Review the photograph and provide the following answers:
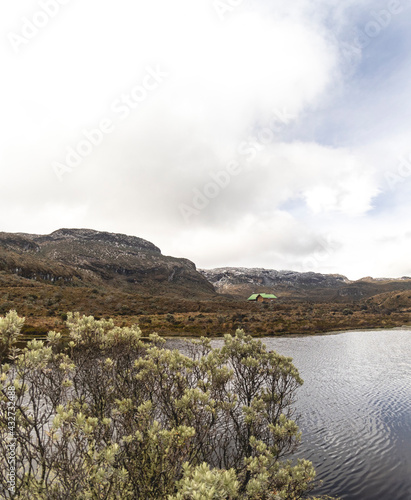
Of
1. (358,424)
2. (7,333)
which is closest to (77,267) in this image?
(358,424)

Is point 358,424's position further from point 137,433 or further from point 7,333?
point 7,333

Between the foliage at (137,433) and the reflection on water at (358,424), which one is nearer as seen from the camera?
the foliage at (137,433)

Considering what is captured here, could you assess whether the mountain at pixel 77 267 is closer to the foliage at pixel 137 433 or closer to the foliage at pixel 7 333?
the foliage at pixel 137 433

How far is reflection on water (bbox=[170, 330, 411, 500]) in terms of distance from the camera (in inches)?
450

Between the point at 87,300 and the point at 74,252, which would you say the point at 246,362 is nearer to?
the point at 87,300

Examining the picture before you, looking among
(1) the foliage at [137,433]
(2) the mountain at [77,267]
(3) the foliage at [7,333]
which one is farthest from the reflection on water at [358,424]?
(2) the mountain at [77,267]

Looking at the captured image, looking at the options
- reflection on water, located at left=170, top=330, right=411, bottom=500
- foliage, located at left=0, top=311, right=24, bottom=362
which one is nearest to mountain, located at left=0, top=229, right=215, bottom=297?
reflection on water, located at left=170, top=330, right=411, bottom=500

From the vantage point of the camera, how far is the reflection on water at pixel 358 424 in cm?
1143

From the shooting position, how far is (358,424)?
16.3 meters

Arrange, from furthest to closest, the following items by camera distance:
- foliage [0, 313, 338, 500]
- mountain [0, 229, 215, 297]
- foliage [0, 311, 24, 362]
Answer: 1. mountain [0, 229, 215, 297]
2. foliage [0, 311, 24, 362]
3. foliage [0, 313, 338, 500]

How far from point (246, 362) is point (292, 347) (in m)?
37.1

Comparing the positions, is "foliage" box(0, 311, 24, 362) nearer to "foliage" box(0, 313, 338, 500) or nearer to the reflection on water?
"foliage" box(0, 313, 338, 500)

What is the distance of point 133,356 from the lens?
10875mm

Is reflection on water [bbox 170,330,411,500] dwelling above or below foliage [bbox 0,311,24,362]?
below
